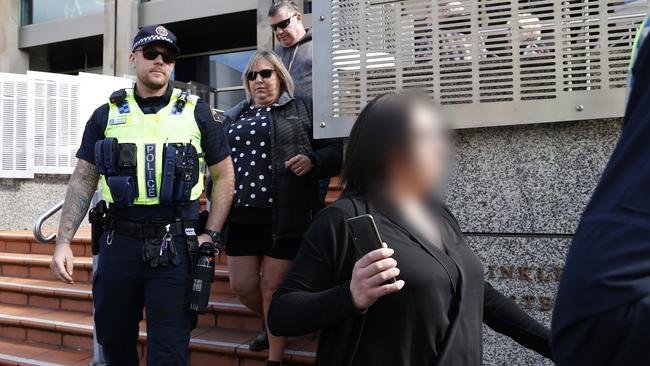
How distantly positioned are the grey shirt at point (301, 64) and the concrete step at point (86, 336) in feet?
5.54

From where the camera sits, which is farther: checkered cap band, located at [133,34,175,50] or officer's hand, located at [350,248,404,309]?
checkered cap band, located at [133,34,175,50]

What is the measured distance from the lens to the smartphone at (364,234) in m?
1.25

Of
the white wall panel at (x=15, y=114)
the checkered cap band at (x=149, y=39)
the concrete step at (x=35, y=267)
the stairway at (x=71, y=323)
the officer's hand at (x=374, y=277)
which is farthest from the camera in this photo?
the white wall panel at (x=15, y=114)

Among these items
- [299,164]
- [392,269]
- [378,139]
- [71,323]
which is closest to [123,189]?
[299,164]

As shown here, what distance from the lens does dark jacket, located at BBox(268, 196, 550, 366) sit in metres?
1.30

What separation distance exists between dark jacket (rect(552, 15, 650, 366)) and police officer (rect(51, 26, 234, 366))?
2034 millimetres

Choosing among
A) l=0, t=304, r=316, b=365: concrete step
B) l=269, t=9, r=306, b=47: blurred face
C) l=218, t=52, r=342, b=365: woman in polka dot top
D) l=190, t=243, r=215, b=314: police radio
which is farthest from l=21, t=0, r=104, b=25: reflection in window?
l=190, t=243, r=215, b=314: police radio

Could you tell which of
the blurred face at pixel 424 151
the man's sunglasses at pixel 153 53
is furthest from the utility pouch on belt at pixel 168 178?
the blurred face at pixel 424 151

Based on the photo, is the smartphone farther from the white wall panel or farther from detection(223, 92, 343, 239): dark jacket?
the white wall panel

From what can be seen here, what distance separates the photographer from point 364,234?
1.27m

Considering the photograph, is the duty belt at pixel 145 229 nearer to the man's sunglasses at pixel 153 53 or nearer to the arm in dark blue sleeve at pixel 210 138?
the arm in dark blue sleeve at pixel 210 138

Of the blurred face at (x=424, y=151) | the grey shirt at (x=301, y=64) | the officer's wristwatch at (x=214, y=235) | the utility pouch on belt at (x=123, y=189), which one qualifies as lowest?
the officer's wristwatch at (x=214, y=235)

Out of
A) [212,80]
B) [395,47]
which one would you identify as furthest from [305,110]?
[212,80]

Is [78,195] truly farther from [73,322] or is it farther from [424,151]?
[424,151]
